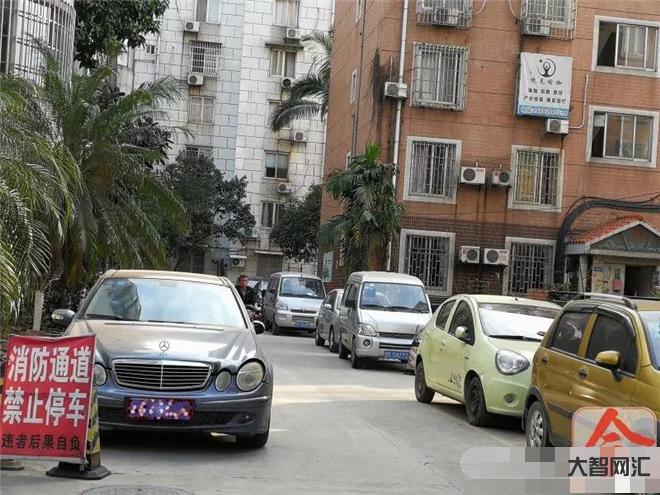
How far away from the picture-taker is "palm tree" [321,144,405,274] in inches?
1261

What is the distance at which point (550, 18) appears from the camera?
35344mm

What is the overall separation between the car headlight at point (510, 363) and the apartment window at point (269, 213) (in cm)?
4750

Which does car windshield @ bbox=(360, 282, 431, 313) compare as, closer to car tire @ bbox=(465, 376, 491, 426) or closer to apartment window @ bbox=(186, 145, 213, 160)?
car tire @ bbox=(465, 376, 491, 426)

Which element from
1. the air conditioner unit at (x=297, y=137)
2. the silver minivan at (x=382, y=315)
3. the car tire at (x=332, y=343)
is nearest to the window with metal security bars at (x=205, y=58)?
the air conditioner unit at (x=297, y=137)

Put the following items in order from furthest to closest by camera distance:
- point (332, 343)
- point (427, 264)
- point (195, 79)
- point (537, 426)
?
point (195, 79), point (427, 264), point (332, 343), point (537, 426)

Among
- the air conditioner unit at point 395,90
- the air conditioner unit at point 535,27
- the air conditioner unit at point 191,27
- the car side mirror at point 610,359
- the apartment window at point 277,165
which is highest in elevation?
the air conditioner unit at point 191,27

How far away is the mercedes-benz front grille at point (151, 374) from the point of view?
30.8ft

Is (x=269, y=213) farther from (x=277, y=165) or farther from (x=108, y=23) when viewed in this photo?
(x=108, y=23)

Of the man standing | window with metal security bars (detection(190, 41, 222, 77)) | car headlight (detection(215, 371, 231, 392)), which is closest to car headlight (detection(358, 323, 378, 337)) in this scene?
the man standing

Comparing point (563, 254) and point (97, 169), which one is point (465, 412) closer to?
point (97, 169)

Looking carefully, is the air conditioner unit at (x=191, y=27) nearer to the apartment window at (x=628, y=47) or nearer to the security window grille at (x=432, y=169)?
the security window grille at (x=432, y=169)

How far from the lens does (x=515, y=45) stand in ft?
116

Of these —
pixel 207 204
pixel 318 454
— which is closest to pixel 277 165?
pixel 207 204

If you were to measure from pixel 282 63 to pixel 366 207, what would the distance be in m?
31.1
